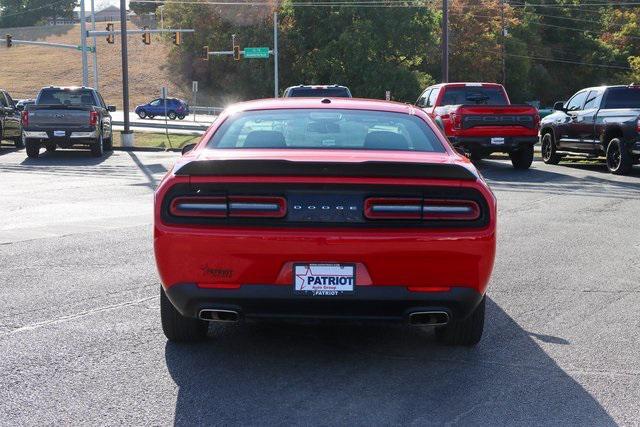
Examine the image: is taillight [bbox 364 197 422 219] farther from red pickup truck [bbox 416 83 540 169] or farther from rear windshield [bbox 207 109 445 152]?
red pickup truck [bbox 416 83 540 169]

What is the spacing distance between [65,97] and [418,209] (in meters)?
22.3

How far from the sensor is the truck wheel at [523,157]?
20797mm

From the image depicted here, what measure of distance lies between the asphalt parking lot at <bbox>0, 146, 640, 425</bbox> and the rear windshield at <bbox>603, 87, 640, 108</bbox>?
1130 centimetres

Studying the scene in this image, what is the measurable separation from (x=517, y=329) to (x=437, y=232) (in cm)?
164

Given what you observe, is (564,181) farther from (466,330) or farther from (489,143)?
(466,330)

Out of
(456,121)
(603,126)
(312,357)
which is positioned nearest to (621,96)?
(603,126)

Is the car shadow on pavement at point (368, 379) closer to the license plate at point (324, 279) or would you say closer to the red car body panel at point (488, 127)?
the license plate at point (324, 279)

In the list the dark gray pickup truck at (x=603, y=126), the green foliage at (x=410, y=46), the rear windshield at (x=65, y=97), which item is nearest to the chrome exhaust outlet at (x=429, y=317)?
the dark gray pickup truck at (x=603, y=126)

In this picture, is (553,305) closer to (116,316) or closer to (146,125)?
(116,316)

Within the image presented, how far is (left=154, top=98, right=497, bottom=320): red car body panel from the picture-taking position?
15.8 ft

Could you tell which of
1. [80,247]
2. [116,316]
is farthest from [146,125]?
[116,316]

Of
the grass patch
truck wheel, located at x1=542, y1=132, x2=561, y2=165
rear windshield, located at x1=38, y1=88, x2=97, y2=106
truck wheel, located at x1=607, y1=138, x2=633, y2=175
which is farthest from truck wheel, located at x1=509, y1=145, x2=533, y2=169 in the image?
rear windshield, located at x1=38, y1=88, x2=97, y2=106

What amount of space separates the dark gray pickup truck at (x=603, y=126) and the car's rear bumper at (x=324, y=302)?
15049 mm

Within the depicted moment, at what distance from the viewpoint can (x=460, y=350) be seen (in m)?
5.64
